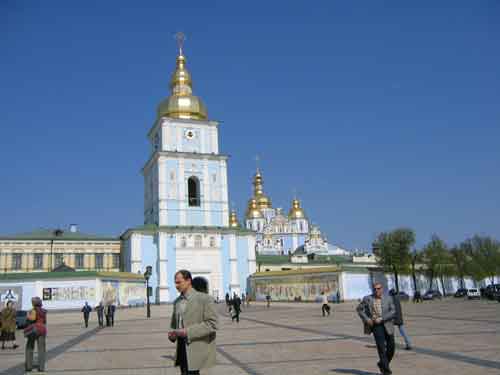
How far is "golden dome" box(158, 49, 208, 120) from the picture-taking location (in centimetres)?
5741

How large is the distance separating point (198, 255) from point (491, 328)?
131 ft

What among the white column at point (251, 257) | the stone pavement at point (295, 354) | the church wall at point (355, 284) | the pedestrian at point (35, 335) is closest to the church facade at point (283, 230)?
the white column at point (251, 257)

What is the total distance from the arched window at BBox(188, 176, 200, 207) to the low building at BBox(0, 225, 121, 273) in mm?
10326

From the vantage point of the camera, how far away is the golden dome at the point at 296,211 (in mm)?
106688

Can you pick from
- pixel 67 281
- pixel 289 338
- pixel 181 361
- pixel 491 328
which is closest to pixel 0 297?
pixel 67 281

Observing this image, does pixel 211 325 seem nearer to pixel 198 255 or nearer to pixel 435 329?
pixel 435 329

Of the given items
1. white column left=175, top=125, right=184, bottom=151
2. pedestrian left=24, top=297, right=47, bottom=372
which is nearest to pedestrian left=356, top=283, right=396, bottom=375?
pedestrian left=24, top=297, right=47, bottom=372

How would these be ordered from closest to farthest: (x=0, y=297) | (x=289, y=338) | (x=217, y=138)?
1. (x=289, y=338)
2. (x=0, y=297)
3. (x=217, y=138)

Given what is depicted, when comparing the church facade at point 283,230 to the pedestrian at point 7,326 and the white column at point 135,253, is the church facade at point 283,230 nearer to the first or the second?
the white column at point 135,253

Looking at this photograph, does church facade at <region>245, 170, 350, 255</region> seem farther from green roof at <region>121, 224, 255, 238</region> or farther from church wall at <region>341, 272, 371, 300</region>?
church wall at <region>341, 272, 371, 300</region>

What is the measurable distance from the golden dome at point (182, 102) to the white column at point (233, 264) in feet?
46.0

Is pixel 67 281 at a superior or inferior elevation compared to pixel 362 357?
superior

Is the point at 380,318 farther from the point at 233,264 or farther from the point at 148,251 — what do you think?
the point at 233,264

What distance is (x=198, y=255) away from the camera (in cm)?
5347
